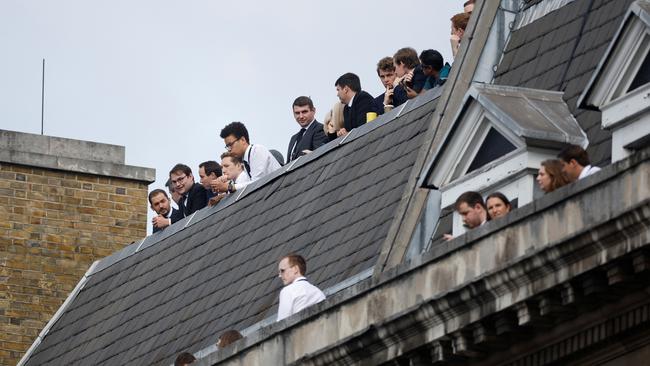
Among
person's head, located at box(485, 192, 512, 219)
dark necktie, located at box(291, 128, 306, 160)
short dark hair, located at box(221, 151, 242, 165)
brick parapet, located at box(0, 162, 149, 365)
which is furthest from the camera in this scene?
brick parapet, located at box(0, 162, 149, 365)

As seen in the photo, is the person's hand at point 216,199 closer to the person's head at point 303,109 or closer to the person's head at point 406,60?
the person's head at point 303,109

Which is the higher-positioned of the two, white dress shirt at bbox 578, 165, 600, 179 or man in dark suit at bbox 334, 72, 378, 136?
man in dark suit at bbox 334, 72, 378, 136

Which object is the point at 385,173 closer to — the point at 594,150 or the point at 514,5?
the point at 514,5

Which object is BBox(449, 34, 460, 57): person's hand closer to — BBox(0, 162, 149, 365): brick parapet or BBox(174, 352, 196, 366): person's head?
BBox(174, 352, 196, 366): person's head

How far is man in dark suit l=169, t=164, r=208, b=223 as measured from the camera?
3625 cm

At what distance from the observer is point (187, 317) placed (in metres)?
34.5

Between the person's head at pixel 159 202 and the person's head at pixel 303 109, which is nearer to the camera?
the person's head at pixel 303 109

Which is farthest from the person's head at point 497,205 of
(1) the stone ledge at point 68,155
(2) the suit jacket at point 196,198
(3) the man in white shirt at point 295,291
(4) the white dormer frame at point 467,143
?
(1) the stone ledge at point 68,155

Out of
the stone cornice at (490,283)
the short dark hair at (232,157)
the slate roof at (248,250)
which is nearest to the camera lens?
the stone cornice at (490,283)

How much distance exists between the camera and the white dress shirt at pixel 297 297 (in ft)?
89.3

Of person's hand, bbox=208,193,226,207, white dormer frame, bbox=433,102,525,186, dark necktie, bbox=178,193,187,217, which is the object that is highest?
dark necktie, bbox=178,193,187,217

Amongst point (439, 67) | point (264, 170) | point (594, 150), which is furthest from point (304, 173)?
point (594, 150)

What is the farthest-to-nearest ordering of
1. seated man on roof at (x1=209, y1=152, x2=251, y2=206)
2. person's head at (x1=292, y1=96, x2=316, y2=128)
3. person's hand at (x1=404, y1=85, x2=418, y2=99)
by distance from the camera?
seated man on roof at (x1=209, y1=152, x2=251, y2=206), person's head at (x1=292, y1=96, x2=316, y2=128), person's hand at (x1=404, y1=85, x2=418, y2=99)

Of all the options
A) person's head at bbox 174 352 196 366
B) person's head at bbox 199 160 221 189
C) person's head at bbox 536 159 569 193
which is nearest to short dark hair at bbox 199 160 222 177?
person's head at bbox 199 160 221 189
